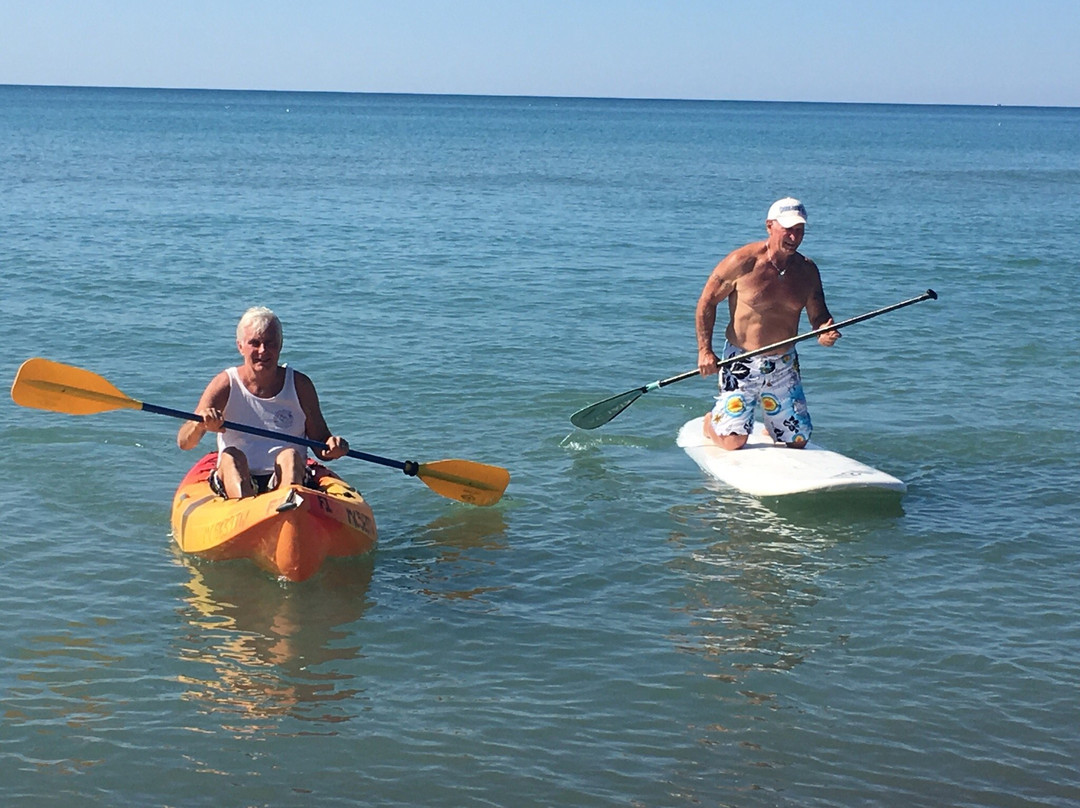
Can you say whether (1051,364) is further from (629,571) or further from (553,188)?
(553,188)

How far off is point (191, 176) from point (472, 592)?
34127 mm

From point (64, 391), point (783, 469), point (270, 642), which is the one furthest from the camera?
point (783, 469)

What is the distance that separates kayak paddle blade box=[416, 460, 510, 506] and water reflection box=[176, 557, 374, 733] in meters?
0.81

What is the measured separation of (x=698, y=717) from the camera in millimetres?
5891

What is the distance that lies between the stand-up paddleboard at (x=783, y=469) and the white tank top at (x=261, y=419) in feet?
10.1

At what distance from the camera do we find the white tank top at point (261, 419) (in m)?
7.31

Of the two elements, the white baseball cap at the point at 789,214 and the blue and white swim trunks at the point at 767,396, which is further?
the blue and white swim trunks at the point at 767,396

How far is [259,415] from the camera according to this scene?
7367 millimetres

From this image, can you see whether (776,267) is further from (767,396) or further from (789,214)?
(767,396)

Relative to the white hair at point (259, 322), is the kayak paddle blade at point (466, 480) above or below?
below

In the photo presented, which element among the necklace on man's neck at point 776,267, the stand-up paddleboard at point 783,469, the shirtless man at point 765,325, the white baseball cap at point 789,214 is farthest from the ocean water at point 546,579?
the white baseball cap at point 789,214

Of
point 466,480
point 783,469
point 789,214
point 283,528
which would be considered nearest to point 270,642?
point 283,528

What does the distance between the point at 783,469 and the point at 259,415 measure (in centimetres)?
350

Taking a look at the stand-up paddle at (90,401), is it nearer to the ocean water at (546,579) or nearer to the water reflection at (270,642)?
the ocean water at (546,579)
